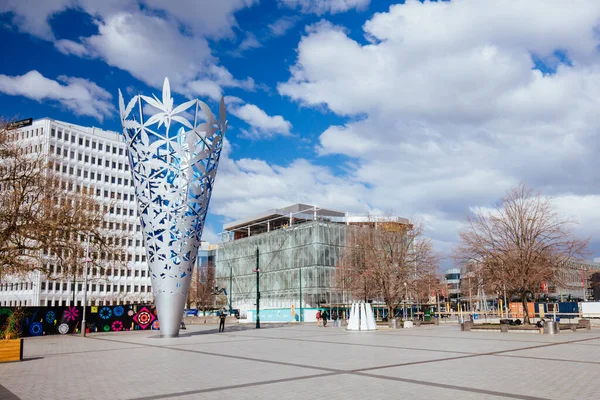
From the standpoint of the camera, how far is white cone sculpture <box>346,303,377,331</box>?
34.4m

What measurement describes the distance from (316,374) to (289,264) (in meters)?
65.4

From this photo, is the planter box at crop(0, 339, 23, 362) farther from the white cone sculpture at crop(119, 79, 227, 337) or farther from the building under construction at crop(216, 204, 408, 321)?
the building under construction at crop(216, 204, 408, 321)

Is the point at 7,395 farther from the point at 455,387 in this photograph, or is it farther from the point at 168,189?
the point at 168,189

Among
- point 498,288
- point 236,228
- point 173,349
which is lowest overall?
point 173,349

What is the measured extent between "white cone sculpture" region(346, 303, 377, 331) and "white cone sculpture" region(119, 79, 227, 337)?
39.9 feet

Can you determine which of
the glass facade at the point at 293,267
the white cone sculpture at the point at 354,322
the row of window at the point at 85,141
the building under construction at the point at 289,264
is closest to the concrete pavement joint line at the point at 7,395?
the white cone sculpture at the point at 354,322

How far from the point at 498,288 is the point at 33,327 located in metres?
30.7

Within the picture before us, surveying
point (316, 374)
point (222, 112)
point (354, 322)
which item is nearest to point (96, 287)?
point (354, 322)

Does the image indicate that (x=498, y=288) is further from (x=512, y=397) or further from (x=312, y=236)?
(x=312, y=236)

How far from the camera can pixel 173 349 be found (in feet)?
70.7

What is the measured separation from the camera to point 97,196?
99000mm

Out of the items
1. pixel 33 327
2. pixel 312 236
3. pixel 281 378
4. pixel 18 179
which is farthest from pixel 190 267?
pixel 312 236

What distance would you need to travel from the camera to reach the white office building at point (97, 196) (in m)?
93.9

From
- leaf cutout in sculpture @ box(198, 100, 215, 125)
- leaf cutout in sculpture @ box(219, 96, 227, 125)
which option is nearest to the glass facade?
leaf cutout in sculpture @ box(219, 96, 227, 125)
